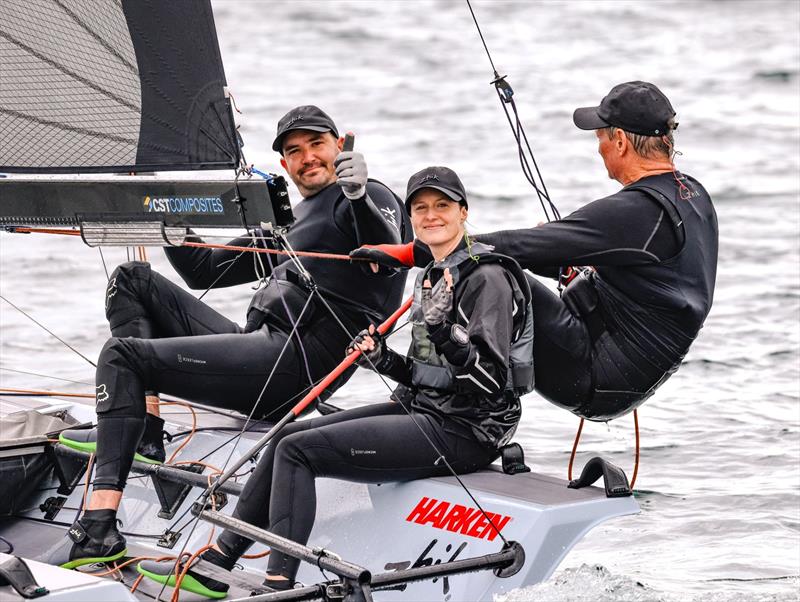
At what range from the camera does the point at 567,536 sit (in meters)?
3.69

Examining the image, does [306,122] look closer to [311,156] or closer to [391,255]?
[311,156]

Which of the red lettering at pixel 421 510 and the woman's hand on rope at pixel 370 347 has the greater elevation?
the woman's hand on rope at pixel 370 347

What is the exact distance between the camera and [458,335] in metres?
3.38

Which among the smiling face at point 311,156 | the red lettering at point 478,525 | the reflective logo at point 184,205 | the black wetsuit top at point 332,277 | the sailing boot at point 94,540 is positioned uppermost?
the smiling face at point 311,156

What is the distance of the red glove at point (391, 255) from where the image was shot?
152 inches

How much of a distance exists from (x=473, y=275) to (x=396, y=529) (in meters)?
0.82

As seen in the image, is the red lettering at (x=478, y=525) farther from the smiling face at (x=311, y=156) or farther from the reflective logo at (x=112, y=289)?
the reflective logo at (x=112, y=289)

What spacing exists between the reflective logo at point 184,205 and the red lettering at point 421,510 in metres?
0.97

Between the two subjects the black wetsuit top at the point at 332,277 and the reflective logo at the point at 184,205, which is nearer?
the reflective logo at the point at 184,205

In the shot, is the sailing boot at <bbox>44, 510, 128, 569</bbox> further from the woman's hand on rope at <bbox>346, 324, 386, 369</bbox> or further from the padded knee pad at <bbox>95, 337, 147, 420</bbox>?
the woman's hand on rope at <bbox>346, 324, 386, 369</bbox>

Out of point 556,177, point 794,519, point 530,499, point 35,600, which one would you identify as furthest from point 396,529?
point 556,177

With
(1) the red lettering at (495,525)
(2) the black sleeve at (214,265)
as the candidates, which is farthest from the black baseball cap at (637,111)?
(2) the black sleeve at (214,265)

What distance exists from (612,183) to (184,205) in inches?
317

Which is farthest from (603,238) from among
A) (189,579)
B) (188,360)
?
(189,579)
